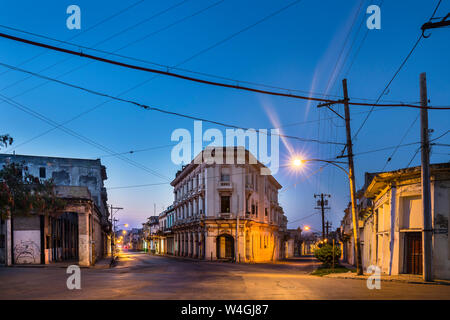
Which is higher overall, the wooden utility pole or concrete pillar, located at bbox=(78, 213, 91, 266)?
the wooden utility pole

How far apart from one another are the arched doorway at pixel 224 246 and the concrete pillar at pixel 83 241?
19.5 meters

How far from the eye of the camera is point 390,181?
72.5 feet

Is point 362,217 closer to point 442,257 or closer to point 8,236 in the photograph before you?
point 442,257

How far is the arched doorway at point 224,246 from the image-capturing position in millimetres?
48594

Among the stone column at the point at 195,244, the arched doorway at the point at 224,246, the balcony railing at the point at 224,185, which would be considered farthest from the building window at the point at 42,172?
the arched doorway at the point at 224,246

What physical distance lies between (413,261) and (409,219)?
2.25m

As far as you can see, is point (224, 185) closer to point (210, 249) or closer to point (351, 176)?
point (210, 249)

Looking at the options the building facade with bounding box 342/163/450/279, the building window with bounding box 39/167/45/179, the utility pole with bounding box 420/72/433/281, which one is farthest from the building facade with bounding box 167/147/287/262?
the utility pole with bounding box 420/72/433/281

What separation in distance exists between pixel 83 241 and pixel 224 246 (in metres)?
20.7

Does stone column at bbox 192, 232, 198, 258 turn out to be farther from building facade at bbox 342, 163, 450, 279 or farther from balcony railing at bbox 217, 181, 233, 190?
building facade at bbox 342, 163, 450, 279

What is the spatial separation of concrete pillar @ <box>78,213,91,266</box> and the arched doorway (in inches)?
769

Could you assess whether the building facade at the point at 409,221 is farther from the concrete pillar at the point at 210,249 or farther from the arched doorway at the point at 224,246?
the concrete pillar at the point at 210,249

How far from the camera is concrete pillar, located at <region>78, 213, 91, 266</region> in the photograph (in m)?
32.2
